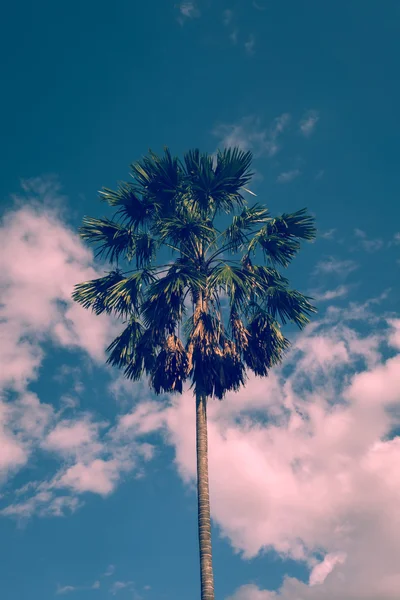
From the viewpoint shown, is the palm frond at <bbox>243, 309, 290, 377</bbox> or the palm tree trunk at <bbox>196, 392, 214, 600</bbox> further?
the palm frond at <bbox>243, 309, 290, 377</bbox>

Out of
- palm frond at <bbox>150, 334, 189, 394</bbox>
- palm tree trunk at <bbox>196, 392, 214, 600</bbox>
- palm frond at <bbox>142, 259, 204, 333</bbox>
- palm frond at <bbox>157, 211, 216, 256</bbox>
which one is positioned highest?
palm frond at <bbox>157, 211, 216, 256</bbox>

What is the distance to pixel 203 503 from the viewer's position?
18234mm

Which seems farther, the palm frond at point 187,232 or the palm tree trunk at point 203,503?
the palm frond at point 187,232

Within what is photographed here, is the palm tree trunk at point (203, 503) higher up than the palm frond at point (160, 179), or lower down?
lower down

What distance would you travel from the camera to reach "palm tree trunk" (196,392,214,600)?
17.3 m

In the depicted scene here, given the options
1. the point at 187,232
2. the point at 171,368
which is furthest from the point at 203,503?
the point at 187,232

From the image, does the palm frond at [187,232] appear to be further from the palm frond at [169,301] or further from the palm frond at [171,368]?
the palm frond at [171,368]

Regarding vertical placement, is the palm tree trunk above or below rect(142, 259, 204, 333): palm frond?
below

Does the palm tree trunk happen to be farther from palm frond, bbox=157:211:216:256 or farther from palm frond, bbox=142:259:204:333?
palm frond, bbox=157:211:216:256

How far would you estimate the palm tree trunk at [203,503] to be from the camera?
56.7 ft

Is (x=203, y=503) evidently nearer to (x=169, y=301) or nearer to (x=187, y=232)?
(x=169, y=301)

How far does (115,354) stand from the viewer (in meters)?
21.8

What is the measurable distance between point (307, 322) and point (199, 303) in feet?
11.1

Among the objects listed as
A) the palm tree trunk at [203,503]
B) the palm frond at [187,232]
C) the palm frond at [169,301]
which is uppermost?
the palm frond at [187,232]
